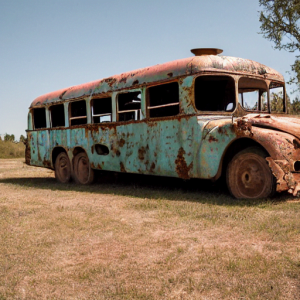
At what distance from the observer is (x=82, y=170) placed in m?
11.5

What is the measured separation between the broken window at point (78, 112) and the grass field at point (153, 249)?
4092mm

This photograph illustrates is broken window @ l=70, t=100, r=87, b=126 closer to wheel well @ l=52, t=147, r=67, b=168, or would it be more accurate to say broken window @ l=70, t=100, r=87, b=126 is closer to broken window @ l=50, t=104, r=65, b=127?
broken window @ l=50, t=104, r=65, b=127

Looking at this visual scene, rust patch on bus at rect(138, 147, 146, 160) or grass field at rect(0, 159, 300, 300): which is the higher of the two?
rust patch on bus at rect(138, 147, 146, 160)

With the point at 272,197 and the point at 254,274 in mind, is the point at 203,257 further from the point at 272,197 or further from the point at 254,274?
the point at 272,197

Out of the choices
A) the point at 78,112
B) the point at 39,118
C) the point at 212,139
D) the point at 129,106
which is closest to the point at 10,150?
the point at 39,118

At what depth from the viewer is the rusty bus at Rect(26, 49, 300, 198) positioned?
677cm

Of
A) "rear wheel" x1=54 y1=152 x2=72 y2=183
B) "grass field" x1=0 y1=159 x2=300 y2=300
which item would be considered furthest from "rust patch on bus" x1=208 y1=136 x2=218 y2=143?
"rear wheel" x1=54 y1=152 x2=72 y2=183

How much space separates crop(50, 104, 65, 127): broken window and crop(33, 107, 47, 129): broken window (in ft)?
1.59

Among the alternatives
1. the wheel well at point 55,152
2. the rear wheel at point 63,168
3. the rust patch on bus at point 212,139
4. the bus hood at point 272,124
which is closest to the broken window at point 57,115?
the wheel well at point 55,152

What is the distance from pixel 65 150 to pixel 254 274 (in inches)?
356

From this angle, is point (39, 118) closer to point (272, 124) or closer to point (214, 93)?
point (214, 93)

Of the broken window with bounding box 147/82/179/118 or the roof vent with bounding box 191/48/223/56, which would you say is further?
the broken window with bounding box 147/82/179/118

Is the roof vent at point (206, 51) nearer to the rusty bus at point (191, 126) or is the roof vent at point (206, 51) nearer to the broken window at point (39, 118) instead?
the rusty bus at point (191, 126)

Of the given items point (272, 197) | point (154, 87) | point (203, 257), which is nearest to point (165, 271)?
point (203, 257)
